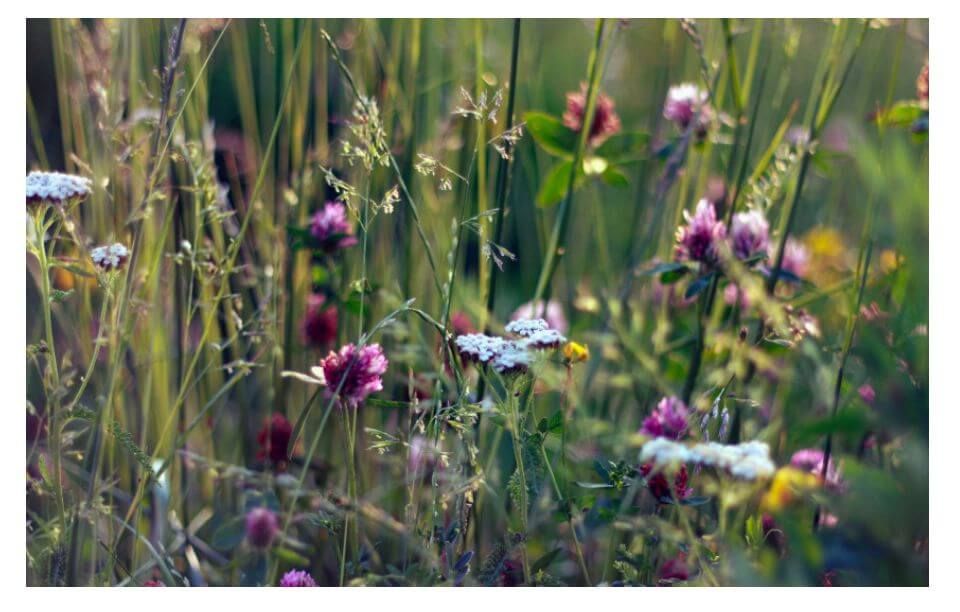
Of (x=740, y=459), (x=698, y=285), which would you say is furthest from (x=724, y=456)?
(x=698, y=285)

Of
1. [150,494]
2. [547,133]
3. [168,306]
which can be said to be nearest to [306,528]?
[150,494]

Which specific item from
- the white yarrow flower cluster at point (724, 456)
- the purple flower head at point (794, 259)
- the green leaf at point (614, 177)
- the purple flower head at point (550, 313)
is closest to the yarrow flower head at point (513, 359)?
the white yarrow flower cluster at point (724, 456)

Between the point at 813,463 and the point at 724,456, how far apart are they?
26 cm

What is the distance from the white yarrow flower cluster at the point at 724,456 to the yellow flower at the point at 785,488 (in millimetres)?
70

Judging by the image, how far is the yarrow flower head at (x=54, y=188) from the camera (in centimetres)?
91

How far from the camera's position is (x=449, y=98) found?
1337mm

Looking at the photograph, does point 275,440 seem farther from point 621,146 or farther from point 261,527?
point 621,146

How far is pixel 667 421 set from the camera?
98 centimetres

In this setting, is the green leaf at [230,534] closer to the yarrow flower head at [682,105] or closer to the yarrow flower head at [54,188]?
the yarrow flower head at [54,188]

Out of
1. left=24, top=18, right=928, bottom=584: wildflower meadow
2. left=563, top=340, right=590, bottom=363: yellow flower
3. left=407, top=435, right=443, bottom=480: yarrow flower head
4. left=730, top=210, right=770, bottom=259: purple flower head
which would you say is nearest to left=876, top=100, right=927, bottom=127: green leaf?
left=24, top=18, right=928, bottom=584: wildflower meadow

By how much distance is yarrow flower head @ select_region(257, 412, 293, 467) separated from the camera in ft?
3.68

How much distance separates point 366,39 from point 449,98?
140 millimetres

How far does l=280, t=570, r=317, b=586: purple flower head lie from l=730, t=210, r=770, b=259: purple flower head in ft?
1.80

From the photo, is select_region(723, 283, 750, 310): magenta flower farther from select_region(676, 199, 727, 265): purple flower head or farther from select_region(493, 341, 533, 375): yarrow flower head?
select_region(493, 341, 533, 375): yarrow flower head
